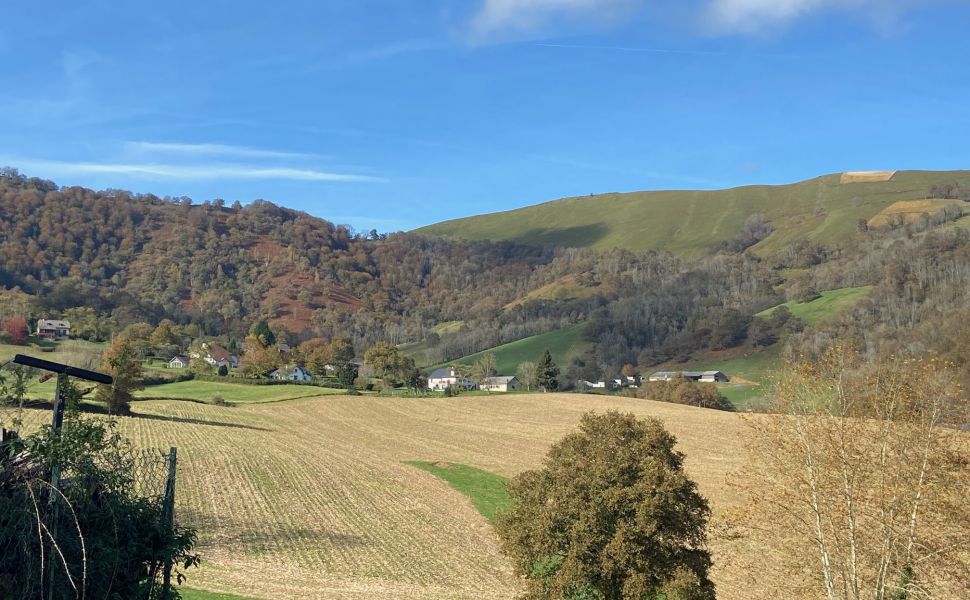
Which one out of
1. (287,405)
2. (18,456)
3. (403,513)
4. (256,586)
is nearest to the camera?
(18,456)

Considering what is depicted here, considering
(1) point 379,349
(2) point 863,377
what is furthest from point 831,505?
(1) point 379,349

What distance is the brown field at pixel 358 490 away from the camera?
2892cm

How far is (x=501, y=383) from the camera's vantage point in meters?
142

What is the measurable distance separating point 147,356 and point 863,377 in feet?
408

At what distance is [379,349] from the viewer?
397ft

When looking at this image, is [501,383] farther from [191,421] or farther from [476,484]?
[476,484]

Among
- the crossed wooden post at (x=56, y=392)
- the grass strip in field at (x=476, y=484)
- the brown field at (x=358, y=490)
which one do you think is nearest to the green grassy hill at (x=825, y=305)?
the brown field at (x=358, y=490)

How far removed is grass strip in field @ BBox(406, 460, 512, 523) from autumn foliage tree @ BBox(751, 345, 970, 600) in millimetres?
24751

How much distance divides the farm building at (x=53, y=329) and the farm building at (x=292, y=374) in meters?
33.6

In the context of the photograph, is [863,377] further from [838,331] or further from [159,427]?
[838,331]

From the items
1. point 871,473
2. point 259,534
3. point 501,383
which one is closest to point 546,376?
point 501,383

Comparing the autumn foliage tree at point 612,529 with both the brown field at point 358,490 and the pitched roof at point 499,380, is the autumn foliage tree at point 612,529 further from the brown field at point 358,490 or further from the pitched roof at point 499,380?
the pitched roof at point 499,380

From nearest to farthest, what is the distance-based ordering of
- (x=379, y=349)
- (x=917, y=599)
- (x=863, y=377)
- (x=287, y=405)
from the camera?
(x=917, y=599) → (x=863, y=377) → (x=287, y=405) → (x=379, y=349)

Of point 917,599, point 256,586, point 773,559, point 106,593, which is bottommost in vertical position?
point 773,559
